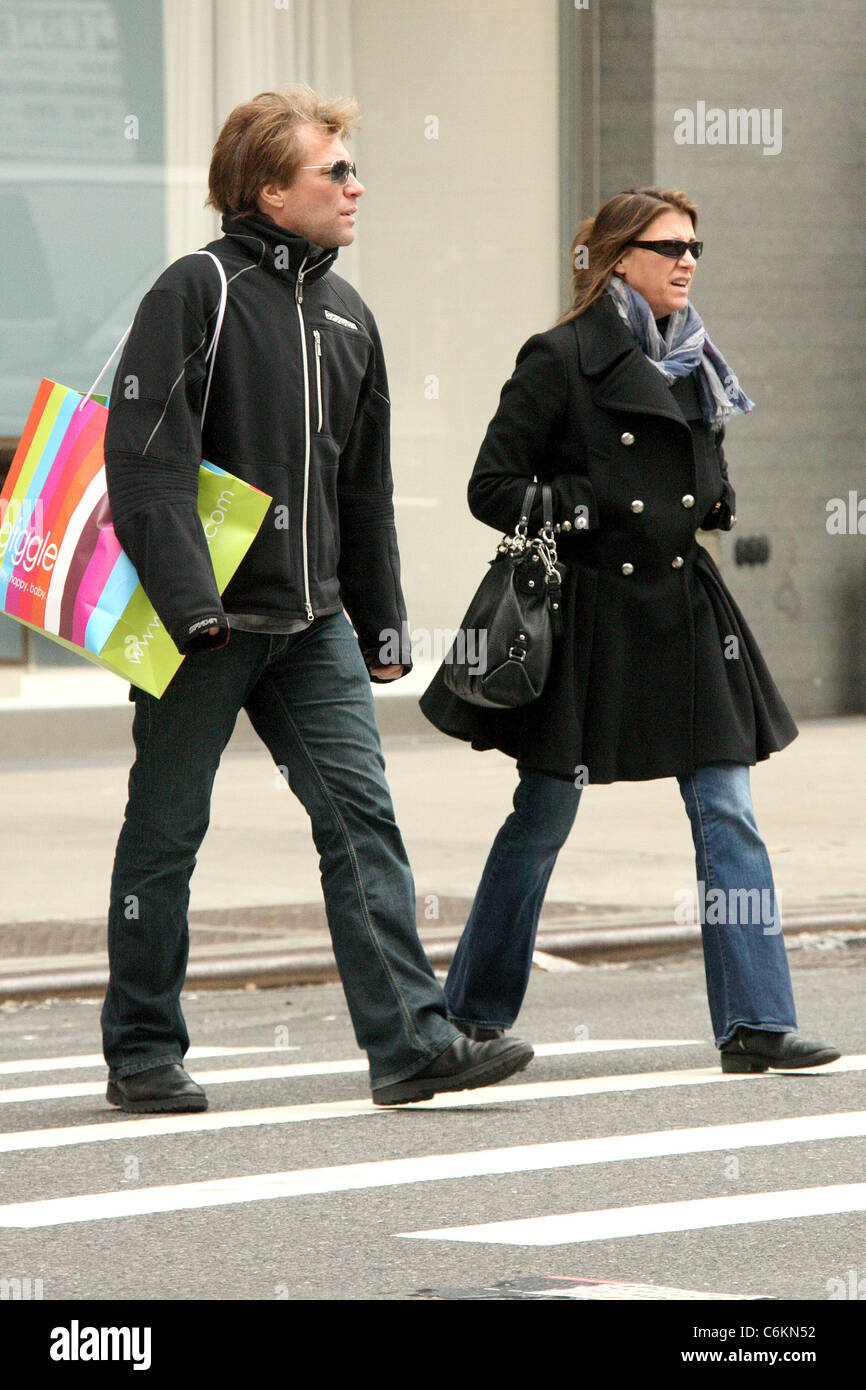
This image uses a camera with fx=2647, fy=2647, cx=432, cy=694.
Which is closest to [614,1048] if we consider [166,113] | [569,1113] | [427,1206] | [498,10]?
[569,1113]

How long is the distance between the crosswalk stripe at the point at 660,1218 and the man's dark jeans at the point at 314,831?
105cm

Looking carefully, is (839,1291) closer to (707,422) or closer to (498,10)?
Result: (707,422)

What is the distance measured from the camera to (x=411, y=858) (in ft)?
35.1

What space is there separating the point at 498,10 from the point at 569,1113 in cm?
1093

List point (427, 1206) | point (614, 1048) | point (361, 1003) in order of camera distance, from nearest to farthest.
Result: 1. point (427, 1206)
2. point (361, 1003)
3. point (614, 1048)

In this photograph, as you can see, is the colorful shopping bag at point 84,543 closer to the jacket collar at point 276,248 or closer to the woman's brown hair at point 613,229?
the jacket collar at point 276,248

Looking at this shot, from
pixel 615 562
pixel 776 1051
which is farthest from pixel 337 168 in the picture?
pixel 776 1051

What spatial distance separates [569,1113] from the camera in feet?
19.9

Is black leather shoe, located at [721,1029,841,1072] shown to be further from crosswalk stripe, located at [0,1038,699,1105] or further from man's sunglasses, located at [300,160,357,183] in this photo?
man's sunglasses, located at [300,160,357,183]

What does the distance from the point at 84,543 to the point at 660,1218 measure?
1.96m

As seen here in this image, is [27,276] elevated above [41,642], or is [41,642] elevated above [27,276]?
[27,276]

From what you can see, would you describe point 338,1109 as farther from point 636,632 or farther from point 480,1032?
point 636,632

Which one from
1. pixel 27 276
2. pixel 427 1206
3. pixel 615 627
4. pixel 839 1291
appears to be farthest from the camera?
pixel 27 276

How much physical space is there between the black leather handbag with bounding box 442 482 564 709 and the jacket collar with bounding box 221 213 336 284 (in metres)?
0.85
